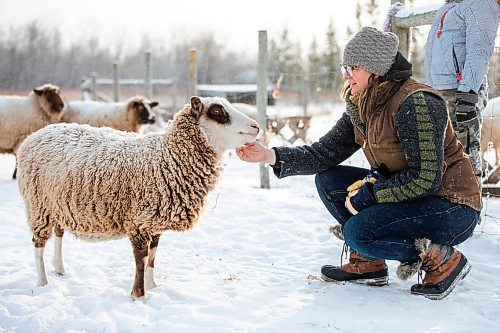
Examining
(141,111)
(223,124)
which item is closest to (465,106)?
(223,124)

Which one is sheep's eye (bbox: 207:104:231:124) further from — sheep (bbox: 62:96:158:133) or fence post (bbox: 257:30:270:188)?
sheep (bbox: 62:96:158:133)

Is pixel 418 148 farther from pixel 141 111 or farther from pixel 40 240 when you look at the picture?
pixel 141 111

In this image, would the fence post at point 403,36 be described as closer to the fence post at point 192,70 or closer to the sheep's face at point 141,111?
the fence post at point 192,70

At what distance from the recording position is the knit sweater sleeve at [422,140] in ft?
9.24

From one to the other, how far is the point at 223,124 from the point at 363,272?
1.41 meters

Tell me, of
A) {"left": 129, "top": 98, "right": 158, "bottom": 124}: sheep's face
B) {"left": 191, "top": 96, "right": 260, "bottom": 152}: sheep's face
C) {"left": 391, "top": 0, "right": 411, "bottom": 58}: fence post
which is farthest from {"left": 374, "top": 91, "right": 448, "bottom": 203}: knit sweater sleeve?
{"left": 129, "top": 98, "right": 158, "bottom": 124}: sheep's face

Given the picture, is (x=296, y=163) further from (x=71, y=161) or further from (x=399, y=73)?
(x=71, y=161)

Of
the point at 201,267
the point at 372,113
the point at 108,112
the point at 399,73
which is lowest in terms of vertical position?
the point at 201,267

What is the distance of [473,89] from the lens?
388 cm

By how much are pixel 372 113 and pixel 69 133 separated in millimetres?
2269

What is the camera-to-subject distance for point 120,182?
3.40 metres

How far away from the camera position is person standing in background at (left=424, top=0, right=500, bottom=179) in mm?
3887

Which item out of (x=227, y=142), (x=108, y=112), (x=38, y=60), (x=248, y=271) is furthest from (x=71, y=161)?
(x=38, y=60)

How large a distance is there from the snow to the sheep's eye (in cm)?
54
